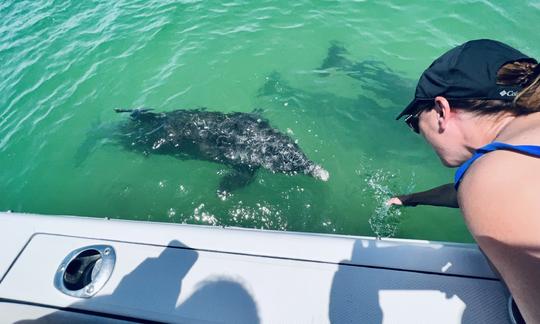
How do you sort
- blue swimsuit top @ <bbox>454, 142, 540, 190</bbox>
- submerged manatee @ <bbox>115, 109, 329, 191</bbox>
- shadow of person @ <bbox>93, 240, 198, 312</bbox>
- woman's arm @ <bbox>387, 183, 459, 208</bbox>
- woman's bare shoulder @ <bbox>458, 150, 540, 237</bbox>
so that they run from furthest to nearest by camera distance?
1. submerged manatee @ <bbox>115, 109, 329, 191</bbox>
2. woman's arm @ <bbox>387, 183, 459, 208</bbox>
3. shadow of person @ <bbox>93, 240, 198, 312</bbox>
4. blue swimsuit top @ <bbox>454, 142, 540, 190</bbox>
5. woman's bare shoulder @ <bbox>458, 150, 540, 237</bbox>

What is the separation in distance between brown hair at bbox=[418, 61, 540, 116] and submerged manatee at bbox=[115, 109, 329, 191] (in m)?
3.69

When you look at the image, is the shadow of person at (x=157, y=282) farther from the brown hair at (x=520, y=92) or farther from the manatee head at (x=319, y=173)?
the manatee head at (x=319, y=173)

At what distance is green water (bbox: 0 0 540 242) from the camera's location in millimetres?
5371

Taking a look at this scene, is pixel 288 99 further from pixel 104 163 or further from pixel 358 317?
pixel 358 317

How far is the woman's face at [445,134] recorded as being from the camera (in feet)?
6.82

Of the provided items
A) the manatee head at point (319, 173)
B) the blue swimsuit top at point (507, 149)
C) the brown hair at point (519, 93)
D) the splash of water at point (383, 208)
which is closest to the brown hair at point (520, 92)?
the brown hair at point (519, 93)

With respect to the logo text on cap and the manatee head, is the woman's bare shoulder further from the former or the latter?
the manatee head

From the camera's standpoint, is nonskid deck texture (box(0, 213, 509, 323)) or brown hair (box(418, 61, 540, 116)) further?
nonskid deck texture (box(0, 213, 509, 323))

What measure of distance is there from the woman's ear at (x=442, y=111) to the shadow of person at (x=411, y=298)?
1.01m

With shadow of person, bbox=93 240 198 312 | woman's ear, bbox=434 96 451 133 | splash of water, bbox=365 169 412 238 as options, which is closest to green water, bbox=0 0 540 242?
splash of water, bbox=365 169 412 238

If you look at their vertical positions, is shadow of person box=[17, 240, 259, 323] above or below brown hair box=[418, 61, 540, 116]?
below

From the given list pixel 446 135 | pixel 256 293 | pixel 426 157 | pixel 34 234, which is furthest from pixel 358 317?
pixel 426 157

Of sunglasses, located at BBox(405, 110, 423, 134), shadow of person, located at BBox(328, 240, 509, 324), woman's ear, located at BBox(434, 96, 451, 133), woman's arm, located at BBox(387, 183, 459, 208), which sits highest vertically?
woman's ear, located at BBox(434, 96, 451, 133)

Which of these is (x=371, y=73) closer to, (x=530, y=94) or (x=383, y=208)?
(x=383, y=208)
